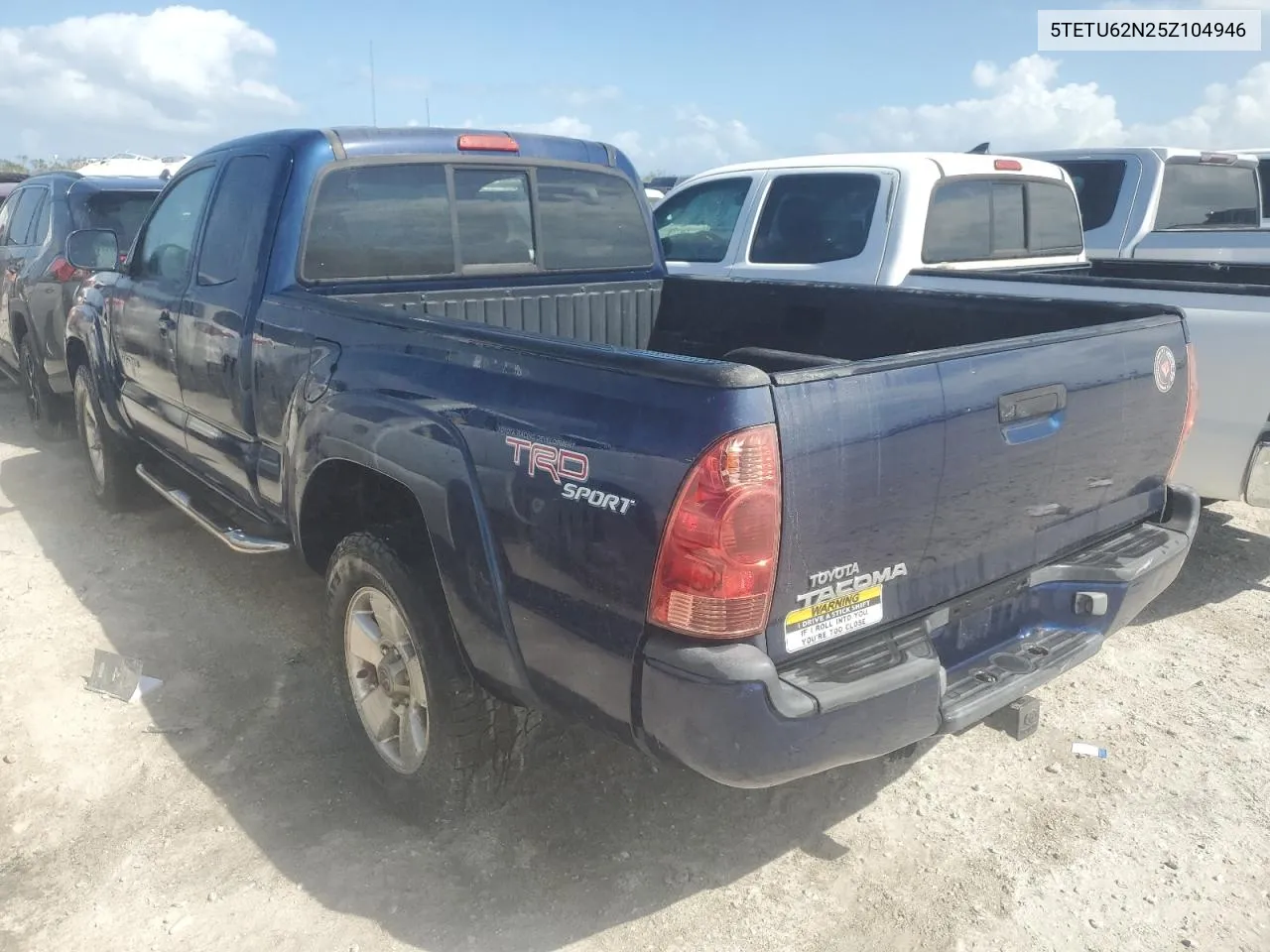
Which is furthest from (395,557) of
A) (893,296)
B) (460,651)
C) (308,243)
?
(893,296)

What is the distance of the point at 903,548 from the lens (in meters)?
2.29

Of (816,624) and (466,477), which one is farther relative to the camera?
(466,477)

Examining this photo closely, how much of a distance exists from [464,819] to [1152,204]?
6931mm

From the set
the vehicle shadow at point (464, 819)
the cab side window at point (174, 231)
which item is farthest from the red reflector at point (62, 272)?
the vehicle shadow at point (464, 819)

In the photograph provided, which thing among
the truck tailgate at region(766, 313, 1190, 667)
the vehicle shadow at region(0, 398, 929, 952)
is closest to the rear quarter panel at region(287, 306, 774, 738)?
the truck tailgate at region(766, 313, 1190, 667)

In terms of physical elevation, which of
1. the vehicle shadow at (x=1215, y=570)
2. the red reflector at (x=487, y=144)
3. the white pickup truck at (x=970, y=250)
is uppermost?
the red reflector at (x=487, y=144)

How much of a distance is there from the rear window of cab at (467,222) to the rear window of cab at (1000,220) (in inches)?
79.9

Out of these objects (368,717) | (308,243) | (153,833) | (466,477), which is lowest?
(153,833)

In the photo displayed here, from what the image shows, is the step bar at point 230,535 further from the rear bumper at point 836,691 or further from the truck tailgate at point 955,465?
the truck tailgate at point 955,465

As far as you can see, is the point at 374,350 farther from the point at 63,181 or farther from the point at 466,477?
the point at 63,181

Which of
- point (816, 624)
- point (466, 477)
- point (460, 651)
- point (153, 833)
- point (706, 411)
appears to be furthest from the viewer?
point (153, 833)

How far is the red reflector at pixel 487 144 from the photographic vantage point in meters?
3.90

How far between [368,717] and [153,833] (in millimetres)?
677

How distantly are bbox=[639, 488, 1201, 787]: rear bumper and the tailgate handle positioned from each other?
18.0 inches
